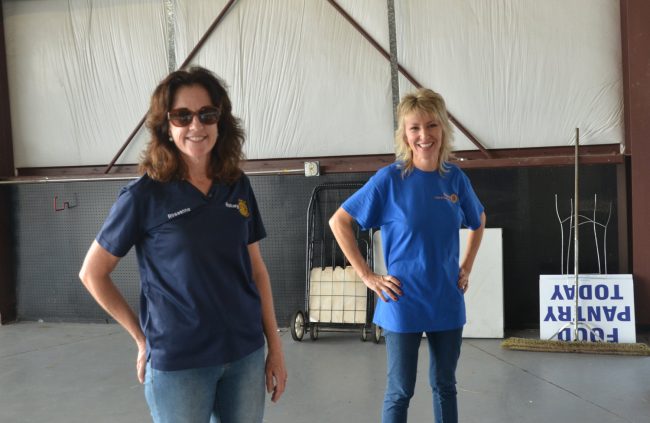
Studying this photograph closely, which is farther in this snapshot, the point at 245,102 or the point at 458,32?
the point at 245,102

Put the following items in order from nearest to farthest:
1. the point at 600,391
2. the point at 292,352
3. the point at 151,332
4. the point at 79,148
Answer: the point at 151,332, the point at 600,391, the point at 292,352, the point at 79,148

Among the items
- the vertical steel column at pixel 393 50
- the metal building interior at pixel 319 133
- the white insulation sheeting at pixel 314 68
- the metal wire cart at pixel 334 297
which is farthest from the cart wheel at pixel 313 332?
the vertical steel column at pixel 393 50

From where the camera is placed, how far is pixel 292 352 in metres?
4.63

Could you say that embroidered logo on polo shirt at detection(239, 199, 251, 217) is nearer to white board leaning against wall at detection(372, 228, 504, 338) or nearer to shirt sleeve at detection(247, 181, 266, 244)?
shirt sleeve at detection(247, 181, 266, 244)

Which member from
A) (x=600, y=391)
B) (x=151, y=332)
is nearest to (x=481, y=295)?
(x=600, y=391)

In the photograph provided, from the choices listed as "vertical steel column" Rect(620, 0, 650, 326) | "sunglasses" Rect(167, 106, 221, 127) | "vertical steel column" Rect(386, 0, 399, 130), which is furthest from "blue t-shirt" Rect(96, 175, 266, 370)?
"vertical steel column" Rect(620, 0, 650, 326)

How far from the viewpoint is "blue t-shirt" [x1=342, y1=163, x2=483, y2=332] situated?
7.10ft

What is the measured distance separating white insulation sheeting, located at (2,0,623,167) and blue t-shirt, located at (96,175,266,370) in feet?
13.0

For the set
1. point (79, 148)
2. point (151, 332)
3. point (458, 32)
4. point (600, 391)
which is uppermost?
point (458, 32)

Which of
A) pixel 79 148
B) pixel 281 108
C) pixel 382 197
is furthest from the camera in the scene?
pixel 79 148

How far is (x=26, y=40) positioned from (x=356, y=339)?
4.33 m

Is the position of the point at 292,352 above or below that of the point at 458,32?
below

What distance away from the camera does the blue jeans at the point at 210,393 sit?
1386mm

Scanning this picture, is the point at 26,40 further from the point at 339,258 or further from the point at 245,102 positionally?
the point at 339,258
